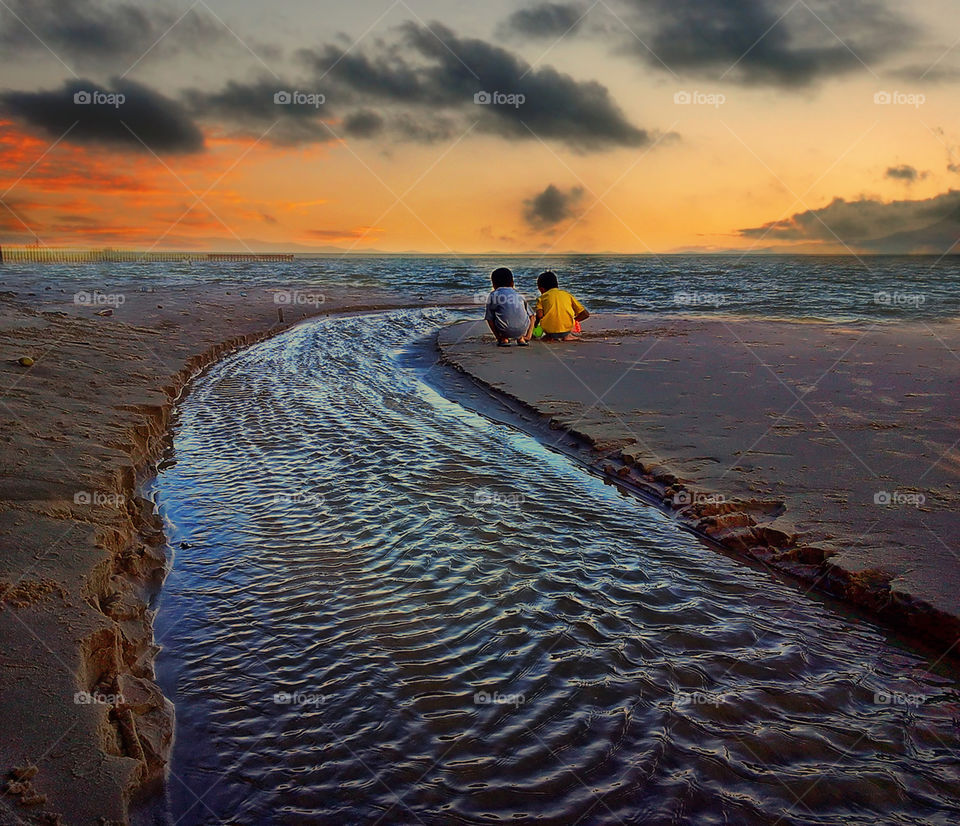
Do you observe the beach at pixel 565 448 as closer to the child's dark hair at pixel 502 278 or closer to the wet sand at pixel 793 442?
the wet sand at pixel 793 442

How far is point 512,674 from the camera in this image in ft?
11.3

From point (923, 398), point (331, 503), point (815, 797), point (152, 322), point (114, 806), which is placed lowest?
point (815, 797)

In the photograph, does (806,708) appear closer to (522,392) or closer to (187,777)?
(187,777)

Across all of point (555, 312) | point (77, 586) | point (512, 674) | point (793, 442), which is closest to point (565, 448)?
point (793, 442)

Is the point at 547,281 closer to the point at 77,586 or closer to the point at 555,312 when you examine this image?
the point at 555,312

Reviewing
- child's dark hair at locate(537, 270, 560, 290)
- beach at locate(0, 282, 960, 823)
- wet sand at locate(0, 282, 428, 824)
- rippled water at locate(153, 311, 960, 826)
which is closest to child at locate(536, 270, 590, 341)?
child's dark hair at locate(537, 270, 560, 290)

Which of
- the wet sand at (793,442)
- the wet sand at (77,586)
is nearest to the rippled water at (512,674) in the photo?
the wet sand at (77,586)

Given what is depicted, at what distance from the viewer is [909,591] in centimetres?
392

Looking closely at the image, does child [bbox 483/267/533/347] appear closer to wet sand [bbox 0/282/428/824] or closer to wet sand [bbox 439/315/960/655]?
wet sand [bbox 439/315/960/655]

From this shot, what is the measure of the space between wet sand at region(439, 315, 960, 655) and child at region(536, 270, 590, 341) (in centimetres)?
62

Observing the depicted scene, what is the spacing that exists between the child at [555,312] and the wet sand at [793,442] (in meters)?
0.62

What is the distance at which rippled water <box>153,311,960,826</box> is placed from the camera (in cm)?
266

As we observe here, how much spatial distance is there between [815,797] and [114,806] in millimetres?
2622

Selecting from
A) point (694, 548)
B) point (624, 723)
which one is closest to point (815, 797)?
point (624, 723)
